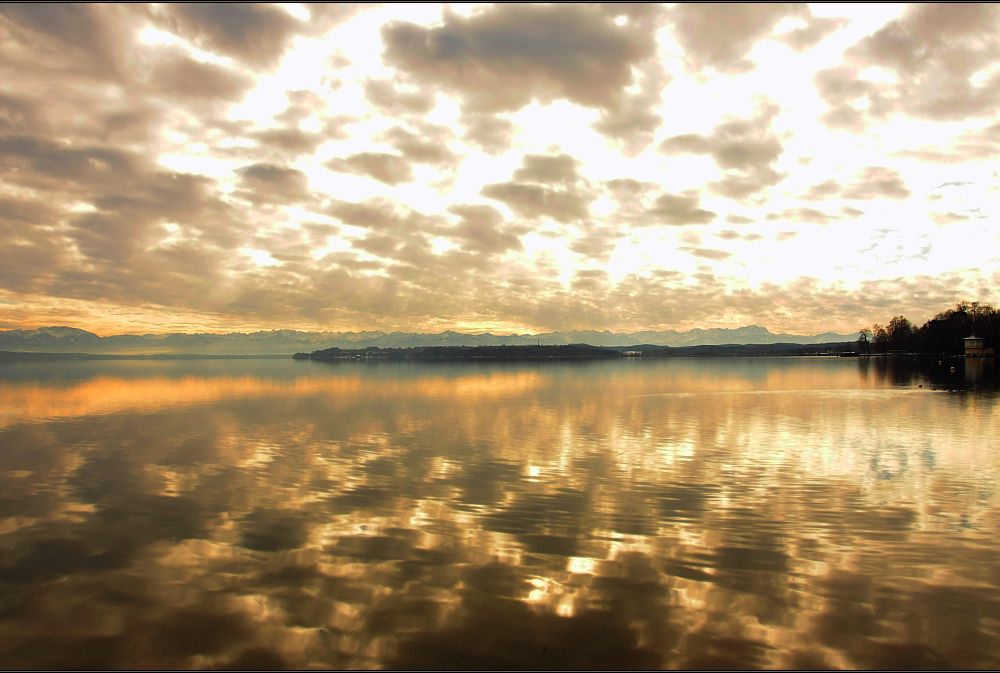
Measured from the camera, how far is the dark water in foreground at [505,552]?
11000 mm

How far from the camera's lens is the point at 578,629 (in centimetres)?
1148

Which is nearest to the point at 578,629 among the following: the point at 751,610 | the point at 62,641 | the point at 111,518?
the point at 751,610

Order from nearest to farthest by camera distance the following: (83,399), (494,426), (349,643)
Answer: (349,643)
(494,426)
(83,399)

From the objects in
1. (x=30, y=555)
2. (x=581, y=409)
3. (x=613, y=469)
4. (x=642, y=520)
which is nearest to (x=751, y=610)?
(x=642, y=520)

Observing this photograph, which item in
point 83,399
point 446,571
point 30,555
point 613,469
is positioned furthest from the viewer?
point 83,399

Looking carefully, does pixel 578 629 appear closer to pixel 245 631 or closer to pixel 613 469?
pixel 245 631

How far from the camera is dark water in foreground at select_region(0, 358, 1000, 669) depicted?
11000 millimetres

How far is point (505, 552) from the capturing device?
16016mm

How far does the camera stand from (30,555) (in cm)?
1641

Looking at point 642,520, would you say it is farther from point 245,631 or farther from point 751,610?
point 245,631

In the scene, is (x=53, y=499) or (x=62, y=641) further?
(x=53, y=499)

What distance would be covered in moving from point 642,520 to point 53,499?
2408 cm

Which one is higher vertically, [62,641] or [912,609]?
[912,609]

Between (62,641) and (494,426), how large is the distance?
32.4 metres
